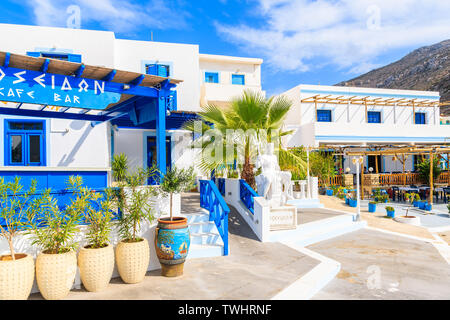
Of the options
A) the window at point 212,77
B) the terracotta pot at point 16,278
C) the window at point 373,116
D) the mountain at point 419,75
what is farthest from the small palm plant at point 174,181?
the mountain at point 419,75

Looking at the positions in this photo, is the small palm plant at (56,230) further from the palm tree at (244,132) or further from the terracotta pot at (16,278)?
the palm tree at (244,132)

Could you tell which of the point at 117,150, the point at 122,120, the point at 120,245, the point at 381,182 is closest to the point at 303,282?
the point at 120,245

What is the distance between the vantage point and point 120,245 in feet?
16.8

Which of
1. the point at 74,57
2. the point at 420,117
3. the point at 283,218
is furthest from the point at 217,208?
the point at 420,117

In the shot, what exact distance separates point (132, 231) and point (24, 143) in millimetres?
7000

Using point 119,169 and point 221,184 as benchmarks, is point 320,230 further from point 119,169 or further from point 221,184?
point 119,169

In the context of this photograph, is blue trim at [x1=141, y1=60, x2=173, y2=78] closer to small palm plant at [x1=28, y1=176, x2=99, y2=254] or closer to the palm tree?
the palm tree

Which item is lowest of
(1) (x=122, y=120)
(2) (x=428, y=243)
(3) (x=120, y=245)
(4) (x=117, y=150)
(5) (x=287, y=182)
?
(2) (x=428, y=243)

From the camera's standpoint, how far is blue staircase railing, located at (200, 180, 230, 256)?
22.2ft

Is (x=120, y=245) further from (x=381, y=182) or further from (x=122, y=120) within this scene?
(x=381, y=182)

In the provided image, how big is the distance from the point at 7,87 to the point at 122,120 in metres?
6.51

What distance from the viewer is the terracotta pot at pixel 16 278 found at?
159 inches

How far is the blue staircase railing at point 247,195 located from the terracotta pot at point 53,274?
201 inches

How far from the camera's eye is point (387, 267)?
250 inches
